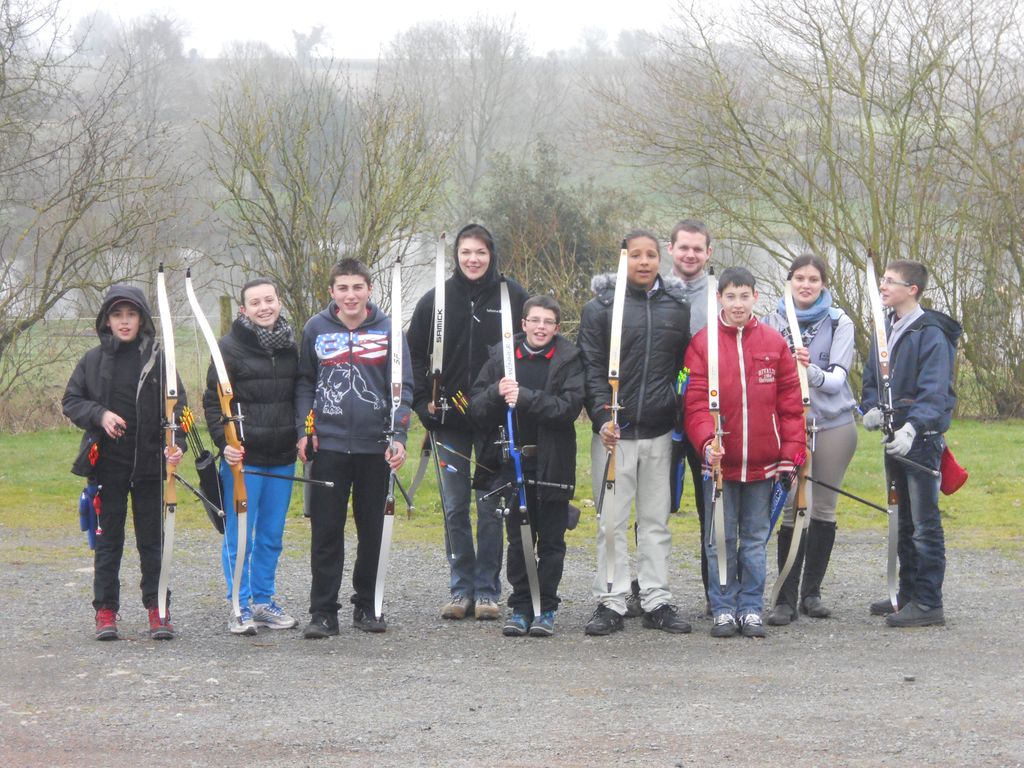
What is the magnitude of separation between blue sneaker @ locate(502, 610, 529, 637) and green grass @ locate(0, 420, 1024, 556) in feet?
10.2

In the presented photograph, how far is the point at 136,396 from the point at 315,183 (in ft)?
30.2

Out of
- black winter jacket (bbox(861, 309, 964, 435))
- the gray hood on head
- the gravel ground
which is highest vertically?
the gray hood on head

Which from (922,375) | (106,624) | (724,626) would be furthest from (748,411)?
(106,624)

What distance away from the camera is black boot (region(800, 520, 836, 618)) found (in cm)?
714

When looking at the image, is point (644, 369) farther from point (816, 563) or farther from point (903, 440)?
point (816, 563)

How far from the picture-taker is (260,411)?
6719 mm

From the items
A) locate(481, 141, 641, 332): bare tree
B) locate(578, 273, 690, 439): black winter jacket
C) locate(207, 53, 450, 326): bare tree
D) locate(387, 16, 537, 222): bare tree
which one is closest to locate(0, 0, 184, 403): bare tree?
locate(207, 53, 450, 326): bare tree

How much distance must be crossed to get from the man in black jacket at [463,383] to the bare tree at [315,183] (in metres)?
8.18

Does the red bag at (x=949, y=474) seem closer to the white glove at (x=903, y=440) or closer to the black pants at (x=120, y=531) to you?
the white glove at (x=903, y=440)

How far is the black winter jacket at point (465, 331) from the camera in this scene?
716 cm

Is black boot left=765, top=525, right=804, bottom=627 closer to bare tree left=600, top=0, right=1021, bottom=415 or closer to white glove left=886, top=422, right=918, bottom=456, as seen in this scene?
white glove left=886, top=422, right=918, bottom=456

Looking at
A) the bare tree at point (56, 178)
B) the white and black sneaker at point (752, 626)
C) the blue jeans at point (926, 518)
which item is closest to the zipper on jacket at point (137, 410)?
the white and black sneaker at point (752, 626)

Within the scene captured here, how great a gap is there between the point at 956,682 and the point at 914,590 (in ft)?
4.15

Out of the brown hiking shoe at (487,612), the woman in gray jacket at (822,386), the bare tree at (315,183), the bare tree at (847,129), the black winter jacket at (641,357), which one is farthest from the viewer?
the bare tree at (847,129)
